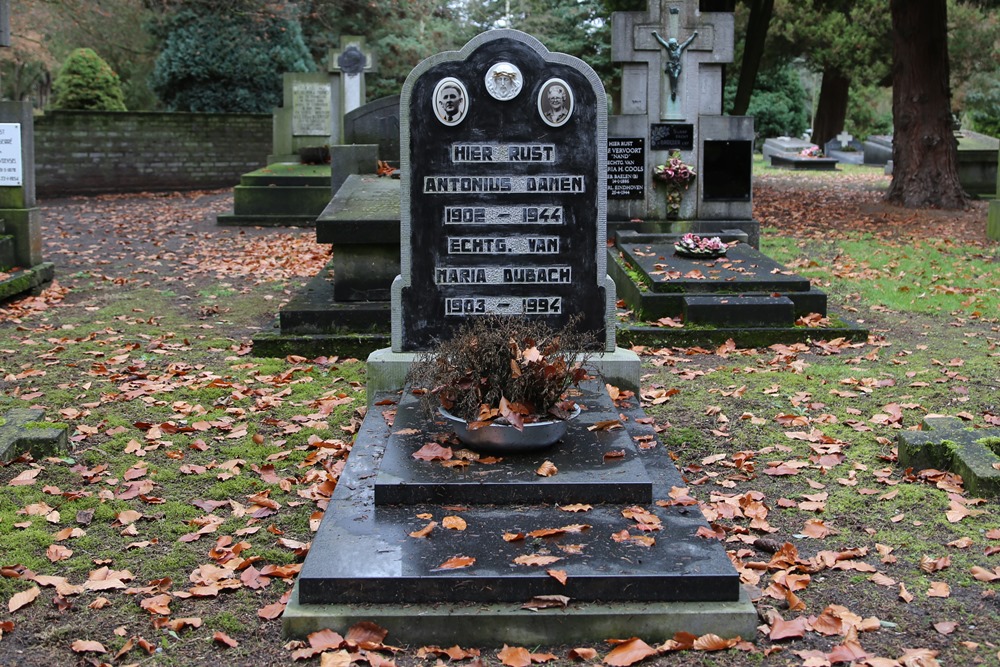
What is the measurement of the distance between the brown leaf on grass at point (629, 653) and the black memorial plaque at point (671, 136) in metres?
10.6

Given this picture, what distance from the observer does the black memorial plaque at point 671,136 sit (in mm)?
13648

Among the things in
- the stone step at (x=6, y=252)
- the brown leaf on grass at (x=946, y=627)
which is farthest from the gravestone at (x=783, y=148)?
the brown leaf on grass at (x=946, y=627)

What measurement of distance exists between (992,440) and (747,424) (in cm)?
148

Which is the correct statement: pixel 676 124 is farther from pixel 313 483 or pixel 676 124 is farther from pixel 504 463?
pixel 504 463

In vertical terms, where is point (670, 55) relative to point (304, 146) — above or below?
above

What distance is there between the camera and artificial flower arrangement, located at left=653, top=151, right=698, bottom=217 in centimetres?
1345

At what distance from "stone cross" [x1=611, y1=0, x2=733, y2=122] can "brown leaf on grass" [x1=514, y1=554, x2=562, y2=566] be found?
10250 millimetres

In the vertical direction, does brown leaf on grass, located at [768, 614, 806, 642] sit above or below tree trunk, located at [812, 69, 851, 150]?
below

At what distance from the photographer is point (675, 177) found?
1345 cm

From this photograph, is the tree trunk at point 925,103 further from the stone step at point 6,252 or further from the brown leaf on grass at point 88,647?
the brown leaf on grass at point 88,647

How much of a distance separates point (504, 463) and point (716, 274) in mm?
5706

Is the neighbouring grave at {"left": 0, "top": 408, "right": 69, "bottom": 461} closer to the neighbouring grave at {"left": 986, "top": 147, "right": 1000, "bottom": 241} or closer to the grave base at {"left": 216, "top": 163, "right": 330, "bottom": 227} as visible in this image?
the grave base at {"left": 216, "top": 163, "right": 330, "bottom": 227}

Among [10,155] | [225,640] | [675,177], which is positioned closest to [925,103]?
[675,177]

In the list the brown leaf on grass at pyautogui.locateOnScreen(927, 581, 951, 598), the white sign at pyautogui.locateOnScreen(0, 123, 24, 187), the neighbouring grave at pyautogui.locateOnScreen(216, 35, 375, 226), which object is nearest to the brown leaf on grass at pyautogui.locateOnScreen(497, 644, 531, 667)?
the brown leaf on grass at pyautogui.locateOnScreen(927, 581, 951, 598)
